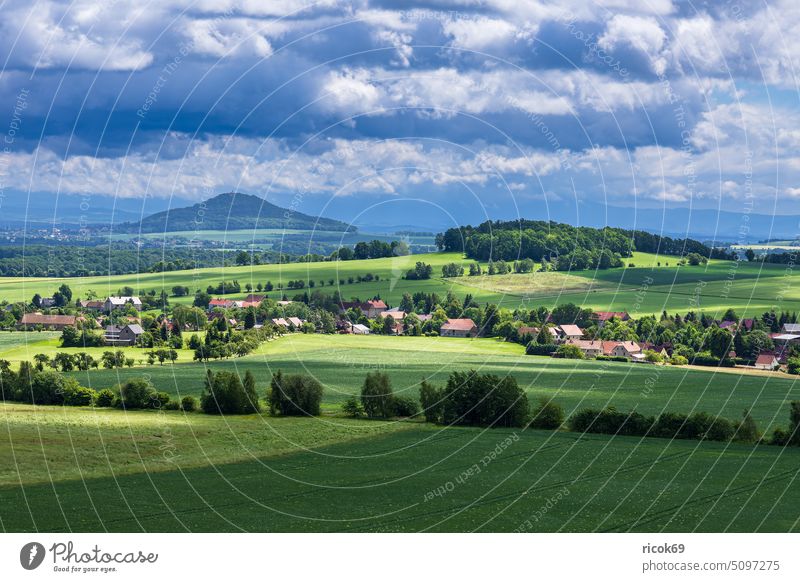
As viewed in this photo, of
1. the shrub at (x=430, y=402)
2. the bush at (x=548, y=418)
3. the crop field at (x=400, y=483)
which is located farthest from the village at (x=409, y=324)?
the crop field at (x=400, y=483)

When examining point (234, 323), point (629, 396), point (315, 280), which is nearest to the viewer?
point (629, 396)

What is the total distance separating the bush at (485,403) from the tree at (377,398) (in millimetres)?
2876

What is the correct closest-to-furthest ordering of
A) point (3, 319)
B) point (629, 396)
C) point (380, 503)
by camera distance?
point (380, 503) < point (629, 396) < point (3, 319)

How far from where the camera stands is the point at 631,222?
11988cm

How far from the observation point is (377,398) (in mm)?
48625

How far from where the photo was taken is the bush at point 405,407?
4761cm

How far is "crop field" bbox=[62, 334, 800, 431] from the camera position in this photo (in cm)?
5450

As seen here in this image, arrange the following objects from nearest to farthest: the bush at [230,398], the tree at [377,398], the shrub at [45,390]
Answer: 1. the bush at [230,398]
2. the tree at [377,398]
3. the shrub at [45,390]

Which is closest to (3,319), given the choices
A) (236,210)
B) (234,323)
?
(234,323)

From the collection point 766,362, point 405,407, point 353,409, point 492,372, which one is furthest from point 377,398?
point 766,362

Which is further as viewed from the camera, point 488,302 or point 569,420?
point 488,302

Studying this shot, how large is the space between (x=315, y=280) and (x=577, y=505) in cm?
6389

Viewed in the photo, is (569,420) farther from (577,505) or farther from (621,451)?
(577,505)

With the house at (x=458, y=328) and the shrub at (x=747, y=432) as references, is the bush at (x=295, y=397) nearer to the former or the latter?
the shrub at (x=747, y=432)
